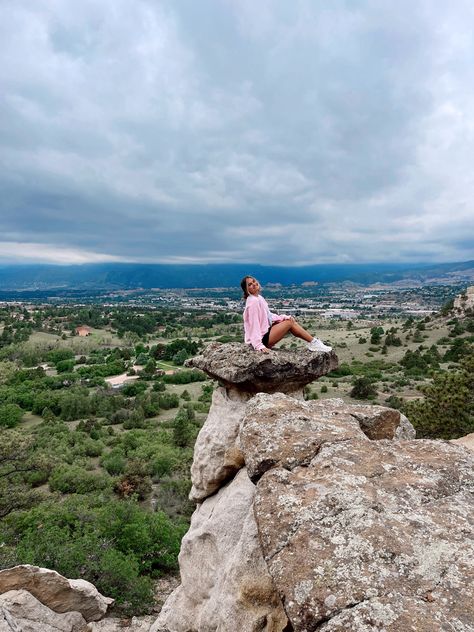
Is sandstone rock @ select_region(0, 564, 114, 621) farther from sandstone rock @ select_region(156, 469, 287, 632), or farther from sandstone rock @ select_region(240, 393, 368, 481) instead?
sandstone rock @ select_region(240, 393, 368, 481)

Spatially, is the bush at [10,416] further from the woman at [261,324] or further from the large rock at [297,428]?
the large rock at [297,428]

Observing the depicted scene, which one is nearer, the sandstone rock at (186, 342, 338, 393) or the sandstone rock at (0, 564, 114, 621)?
the sandstone rock at (186, 342, 338, 393)

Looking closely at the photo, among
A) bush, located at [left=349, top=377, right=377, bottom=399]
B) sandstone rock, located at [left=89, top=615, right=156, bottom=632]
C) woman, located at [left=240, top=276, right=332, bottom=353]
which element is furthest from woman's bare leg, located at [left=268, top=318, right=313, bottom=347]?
bush, located at [left=349, top=377, right=377, bottom=399]

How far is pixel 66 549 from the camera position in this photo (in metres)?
14.0

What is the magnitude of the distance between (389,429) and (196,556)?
4.44 m

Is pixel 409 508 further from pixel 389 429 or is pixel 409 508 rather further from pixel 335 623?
pixel 389 429

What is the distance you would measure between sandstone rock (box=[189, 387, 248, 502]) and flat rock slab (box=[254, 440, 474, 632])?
3.02m

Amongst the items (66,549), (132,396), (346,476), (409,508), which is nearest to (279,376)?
(346,476)

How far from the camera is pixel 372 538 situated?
4.34 metres

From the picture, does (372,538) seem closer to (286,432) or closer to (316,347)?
(286,432)

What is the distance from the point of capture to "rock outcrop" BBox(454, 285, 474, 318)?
77150 millimetres

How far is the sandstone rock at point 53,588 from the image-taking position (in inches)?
407

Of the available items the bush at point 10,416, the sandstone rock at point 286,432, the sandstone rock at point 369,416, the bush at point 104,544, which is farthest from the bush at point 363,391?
the sandstone rock at point 286,432

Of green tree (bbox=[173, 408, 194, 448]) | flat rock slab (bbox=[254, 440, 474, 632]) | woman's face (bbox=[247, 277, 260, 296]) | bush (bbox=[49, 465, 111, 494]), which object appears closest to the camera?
flat rock slab (bbox=[254, 440, 474, 632])
